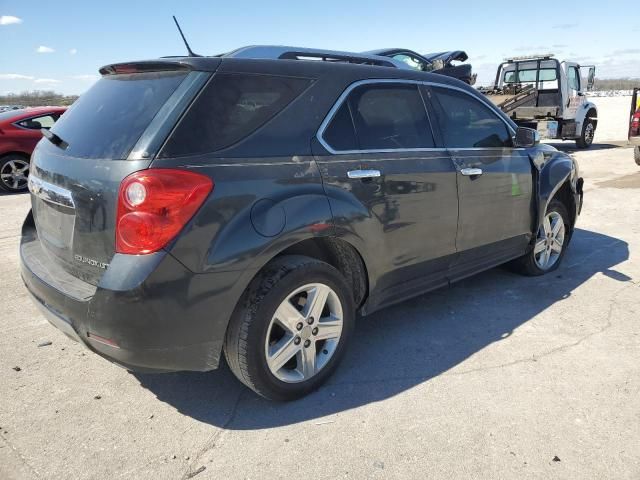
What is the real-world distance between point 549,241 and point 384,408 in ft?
9.35

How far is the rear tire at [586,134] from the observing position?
1532 centimetres

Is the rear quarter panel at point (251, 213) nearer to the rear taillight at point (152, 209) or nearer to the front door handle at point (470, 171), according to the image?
the rear taillight at point (152, 209)

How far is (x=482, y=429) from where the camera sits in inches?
103

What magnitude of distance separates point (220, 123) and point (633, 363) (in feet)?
9.45

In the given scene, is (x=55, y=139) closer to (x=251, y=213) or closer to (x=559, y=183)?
(x=251, y=213)

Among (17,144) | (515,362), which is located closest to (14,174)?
(17,144)

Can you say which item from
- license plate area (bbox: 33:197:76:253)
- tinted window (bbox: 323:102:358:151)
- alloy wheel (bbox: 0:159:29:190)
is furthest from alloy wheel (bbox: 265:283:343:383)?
alloy wheel (bbox: 0:159:29:190)

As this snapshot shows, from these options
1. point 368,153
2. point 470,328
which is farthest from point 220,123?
point 470,328

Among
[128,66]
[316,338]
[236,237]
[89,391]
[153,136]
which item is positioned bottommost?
[89,391]

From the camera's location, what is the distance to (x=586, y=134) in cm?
1557

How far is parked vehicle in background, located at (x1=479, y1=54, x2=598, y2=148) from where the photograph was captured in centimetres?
1450

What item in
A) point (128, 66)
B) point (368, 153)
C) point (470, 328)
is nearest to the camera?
point (128, 66)

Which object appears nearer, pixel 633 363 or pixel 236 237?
pixel 236 237

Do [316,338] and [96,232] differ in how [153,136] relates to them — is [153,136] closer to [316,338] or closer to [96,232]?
[96,232]
